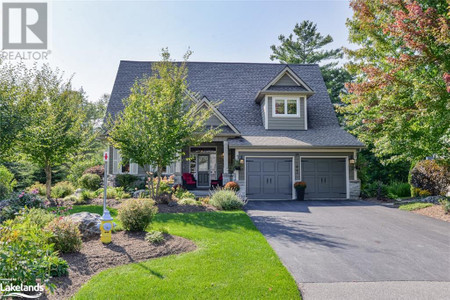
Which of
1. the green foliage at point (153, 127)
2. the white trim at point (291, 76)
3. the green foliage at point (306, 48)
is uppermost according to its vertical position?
the green foliage at point (306, 48)

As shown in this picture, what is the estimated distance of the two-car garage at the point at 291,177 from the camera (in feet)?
48.0

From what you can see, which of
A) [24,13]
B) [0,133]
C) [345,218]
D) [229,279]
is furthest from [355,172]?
[24,13]

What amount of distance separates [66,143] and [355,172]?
45.4 feet

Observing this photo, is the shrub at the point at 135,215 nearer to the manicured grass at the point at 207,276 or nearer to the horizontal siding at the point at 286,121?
the manicured grass at the point at 207,276

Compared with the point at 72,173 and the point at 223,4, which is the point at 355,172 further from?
the point at 72,173

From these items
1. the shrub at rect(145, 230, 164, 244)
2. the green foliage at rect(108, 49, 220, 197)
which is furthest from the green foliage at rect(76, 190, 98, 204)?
the shrub at rect(145, 230, 164, 244)

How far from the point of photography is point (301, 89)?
1617 centimetres

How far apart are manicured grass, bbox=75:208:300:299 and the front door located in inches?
429

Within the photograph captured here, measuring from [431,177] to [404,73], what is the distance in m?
7.53

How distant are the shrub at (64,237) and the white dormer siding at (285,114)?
12475 millimetres

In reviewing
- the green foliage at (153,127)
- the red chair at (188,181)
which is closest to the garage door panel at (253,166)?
the red chair at (188,181)

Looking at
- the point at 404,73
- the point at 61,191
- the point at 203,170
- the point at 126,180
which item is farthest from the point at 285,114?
the point at 61,191

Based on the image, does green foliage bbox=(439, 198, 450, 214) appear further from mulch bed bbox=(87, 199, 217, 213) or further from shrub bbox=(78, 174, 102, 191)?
shrub bbox=(78, 174, 102, 191)
